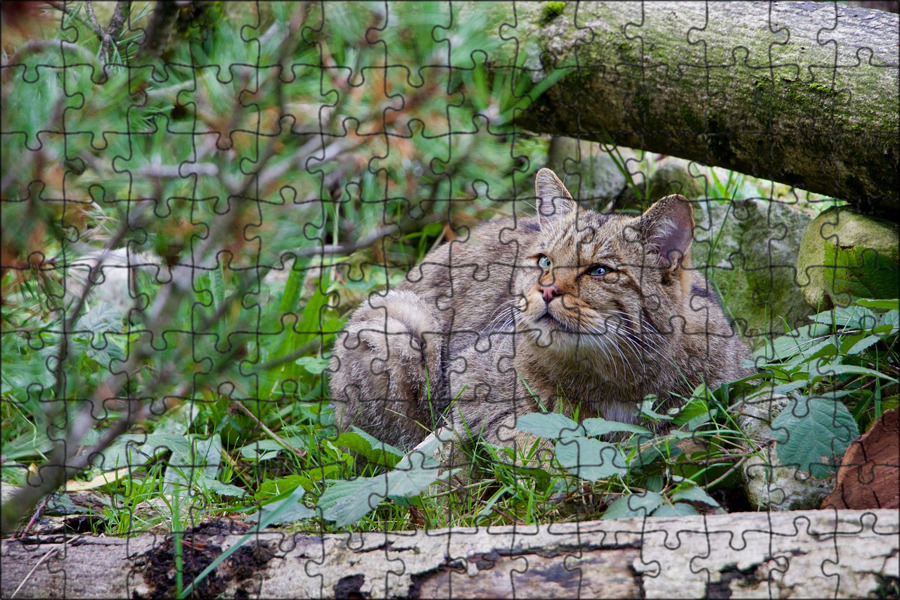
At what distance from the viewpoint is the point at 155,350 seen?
2.67m

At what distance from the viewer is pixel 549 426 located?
11.6ft

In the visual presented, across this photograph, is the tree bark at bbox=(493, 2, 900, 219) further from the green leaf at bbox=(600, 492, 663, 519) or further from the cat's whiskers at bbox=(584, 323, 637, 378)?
the green leaf at bbox=(600, 492, 663, 519)

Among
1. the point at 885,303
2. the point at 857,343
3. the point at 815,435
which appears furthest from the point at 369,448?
the point at 885,303

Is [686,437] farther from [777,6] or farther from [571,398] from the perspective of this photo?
[777,6]

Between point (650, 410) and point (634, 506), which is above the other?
point (650, 410)

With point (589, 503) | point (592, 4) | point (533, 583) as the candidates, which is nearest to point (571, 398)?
point (589, 503)

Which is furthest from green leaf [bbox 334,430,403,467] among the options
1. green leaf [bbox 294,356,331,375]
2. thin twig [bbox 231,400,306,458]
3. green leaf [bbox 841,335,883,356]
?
green leaf [bbox 841,335,883,356]

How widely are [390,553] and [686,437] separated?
1.33 metres

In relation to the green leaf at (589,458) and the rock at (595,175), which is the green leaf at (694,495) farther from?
the rock at (595,175)

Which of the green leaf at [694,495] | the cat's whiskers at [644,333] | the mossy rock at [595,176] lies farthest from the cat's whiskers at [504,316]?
the mossy rock at [595,176]

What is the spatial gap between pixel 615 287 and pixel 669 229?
1.29 ft

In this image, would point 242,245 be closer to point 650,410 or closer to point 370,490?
point 370,490

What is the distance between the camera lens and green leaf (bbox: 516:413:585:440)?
11.5 feet
